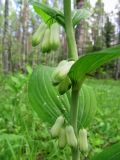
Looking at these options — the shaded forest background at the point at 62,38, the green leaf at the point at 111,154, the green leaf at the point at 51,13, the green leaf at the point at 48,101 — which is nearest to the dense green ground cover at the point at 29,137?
the green leaf at the point at 48,101

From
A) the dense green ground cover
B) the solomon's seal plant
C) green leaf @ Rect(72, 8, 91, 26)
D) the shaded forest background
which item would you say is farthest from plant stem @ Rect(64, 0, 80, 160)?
the shaded forest background

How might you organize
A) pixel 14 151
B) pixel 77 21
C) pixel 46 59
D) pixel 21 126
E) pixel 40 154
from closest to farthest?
pixel 77 21 → pixel 14 151 → pixel 40 154 → pixel 21 126 → pixel 46 59

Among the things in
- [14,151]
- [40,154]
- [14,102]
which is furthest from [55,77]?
[14,102]

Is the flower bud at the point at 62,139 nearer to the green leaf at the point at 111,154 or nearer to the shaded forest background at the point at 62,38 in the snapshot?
the green leaf at the point at 111,154

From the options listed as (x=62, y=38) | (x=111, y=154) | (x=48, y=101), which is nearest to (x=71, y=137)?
(x=111, y=154)

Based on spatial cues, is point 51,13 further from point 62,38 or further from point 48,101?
point 62,38

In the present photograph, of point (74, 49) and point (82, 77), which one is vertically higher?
point (74, 49)

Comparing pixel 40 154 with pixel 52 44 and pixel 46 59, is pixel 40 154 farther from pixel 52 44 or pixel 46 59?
pixel 46 59

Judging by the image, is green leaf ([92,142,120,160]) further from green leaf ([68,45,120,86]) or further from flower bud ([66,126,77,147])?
green leaf ([68,45,120,86])
